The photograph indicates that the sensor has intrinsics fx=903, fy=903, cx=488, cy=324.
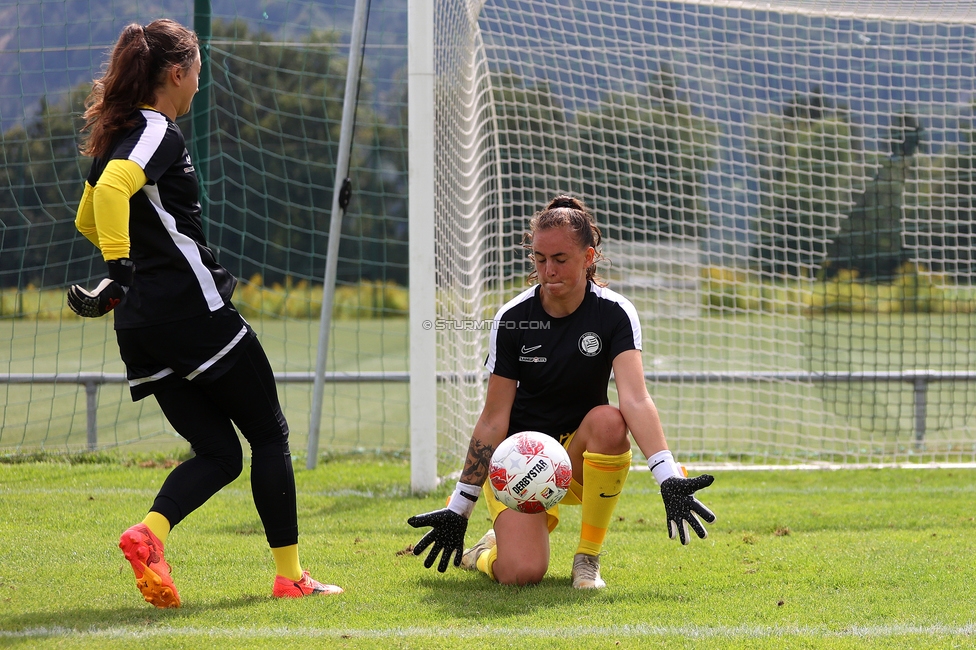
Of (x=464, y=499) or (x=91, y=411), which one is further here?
(x=91, y=411)

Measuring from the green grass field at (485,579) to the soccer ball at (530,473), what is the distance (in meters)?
0.34

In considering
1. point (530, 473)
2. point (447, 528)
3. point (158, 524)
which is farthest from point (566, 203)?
point (158, 524)

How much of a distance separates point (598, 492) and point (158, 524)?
1650 mm

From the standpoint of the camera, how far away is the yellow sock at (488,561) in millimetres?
3650

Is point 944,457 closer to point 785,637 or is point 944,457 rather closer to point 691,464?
point 691,464

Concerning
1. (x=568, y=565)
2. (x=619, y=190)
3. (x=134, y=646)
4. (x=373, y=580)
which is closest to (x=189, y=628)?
(x=134, y=646)

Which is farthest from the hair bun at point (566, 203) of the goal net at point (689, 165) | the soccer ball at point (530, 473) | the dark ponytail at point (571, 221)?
the goal net at point (689, 165)

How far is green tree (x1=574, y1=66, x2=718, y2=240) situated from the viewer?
25.2 ft

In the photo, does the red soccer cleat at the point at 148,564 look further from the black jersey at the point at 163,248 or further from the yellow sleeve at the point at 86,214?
the yellow sleeve at the point at 86,214

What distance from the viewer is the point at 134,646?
2648mm

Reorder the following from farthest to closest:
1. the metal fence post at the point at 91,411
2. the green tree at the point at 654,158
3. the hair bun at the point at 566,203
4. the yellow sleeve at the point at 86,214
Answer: the green tree at the point at 654,158, the metal fence post at the point at 91,411, the hair bun at the point at 566,203, the yellow sleeve at the point at 86,214

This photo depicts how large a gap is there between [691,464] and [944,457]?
2.11 metres

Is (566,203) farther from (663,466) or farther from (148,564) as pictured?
(148,564)

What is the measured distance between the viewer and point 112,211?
2766mm
